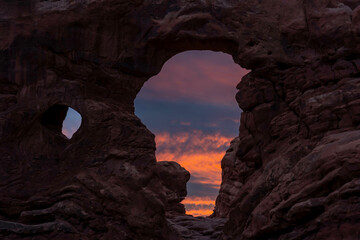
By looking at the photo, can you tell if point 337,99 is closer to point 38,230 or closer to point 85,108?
point 85,108

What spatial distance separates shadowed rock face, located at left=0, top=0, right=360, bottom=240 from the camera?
39.2 ft

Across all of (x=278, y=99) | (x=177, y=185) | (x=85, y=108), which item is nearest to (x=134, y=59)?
(x=85, y=108)

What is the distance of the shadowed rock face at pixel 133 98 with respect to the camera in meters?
12.0

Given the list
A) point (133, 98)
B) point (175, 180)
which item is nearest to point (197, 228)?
point (175, 180)

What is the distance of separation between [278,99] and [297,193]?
4.36m

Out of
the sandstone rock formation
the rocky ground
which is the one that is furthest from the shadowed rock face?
the sandstone rock formation

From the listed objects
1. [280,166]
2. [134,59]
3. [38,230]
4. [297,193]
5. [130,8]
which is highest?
[130,8]

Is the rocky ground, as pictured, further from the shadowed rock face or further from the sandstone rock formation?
the sandstone rock formation

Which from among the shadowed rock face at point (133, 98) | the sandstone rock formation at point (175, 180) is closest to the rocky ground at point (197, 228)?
the shadowed rock face at point (133, 98)

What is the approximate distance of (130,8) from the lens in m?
14.2

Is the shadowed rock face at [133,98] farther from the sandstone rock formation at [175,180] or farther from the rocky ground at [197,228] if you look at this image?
the sandstone rock formation at [175,180]

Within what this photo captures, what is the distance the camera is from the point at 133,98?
48.3ft

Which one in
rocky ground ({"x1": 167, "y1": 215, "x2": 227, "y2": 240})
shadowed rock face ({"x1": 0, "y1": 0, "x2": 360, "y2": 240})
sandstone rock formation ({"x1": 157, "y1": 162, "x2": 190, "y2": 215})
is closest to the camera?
shadowed rock face ({"x1": 0, "y1": 0, "x2": 360, "y2": 240})

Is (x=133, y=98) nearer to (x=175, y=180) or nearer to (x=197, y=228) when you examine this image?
(x=197, y=228)
